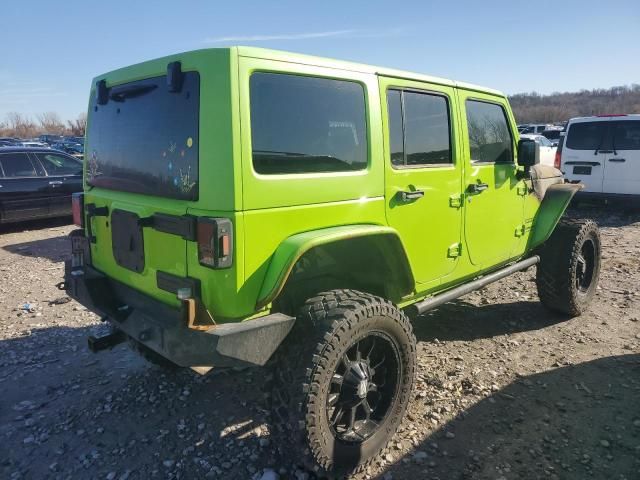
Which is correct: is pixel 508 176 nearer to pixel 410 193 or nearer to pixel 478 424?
pixel 410 193

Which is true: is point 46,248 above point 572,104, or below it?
below

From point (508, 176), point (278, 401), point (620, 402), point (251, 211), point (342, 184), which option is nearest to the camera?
point (251, 211)

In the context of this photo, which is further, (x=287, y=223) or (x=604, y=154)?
(x=604, y=154)

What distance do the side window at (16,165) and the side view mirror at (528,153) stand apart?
8514 millimetres

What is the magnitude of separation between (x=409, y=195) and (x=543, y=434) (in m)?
1.68

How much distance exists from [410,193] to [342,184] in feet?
1.82

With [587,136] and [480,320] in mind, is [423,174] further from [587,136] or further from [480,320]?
[587,136]

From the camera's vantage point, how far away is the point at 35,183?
882 centimetres

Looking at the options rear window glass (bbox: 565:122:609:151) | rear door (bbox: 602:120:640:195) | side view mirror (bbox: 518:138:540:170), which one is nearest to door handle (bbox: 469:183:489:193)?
side view mirror (bbox: 518:138:540:170)

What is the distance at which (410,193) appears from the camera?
2980 millimetres

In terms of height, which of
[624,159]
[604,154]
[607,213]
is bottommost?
[607,213]

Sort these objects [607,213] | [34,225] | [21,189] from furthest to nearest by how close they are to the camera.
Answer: [607,213] < [34,225] < [21,189]

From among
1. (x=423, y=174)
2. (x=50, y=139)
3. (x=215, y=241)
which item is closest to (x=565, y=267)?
(x=423, y=174)

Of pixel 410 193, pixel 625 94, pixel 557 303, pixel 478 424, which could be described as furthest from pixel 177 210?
pixel 625 94
